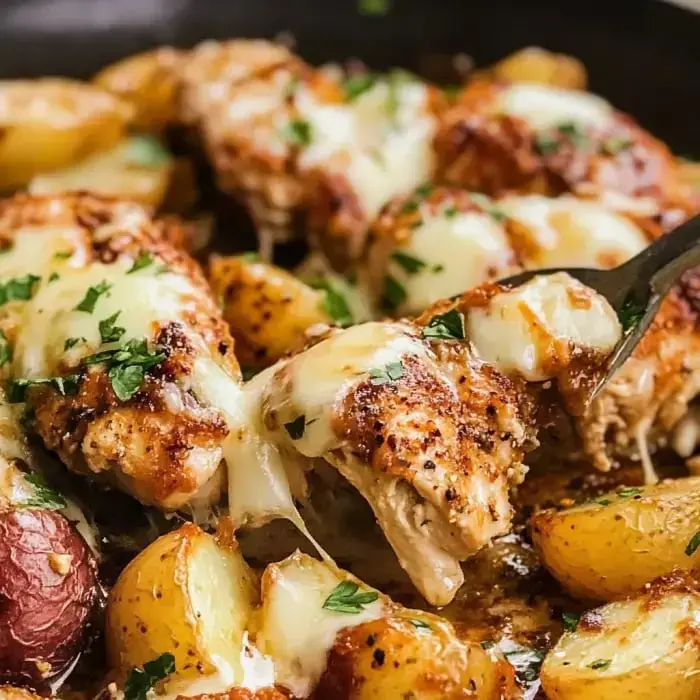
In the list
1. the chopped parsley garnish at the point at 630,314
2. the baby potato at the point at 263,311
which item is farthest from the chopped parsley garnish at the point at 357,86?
the chopped parsley garnish at the point at 630,314

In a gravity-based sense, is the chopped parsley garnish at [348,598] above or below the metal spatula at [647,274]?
below

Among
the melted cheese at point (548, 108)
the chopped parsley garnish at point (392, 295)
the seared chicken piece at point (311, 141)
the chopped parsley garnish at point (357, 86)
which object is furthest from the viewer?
the chopped parsley garnish at point (357, 86)

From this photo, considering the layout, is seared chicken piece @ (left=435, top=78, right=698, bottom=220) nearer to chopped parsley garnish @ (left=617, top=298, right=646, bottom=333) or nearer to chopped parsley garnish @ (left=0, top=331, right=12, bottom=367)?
chopped parsley garnish @ (left=617, top=298, right=646, bottom=333)

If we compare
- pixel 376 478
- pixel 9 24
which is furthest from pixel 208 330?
pixel 9 24

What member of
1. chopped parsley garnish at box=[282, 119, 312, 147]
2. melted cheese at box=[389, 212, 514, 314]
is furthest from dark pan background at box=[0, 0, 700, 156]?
melted cheese at box=[389, 212, 514, 314]

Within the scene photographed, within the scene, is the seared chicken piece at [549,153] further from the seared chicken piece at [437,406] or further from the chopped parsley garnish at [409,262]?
the seared chicken piece at [437,406]

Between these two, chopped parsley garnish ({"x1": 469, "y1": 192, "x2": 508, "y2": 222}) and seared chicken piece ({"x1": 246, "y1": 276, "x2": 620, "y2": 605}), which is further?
chopped parsley garnish ({"x1": 469, "y1": 192, "x2": 508, "y2": 222})

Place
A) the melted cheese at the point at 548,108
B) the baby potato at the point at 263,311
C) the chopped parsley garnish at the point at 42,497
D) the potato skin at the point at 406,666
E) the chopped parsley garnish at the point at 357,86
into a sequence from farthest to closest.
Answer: the chopped parsley garnish at the point at 357,86 → the melted cheese at the point at 548,108 → the baby potato at the point at 263,311 → the chopped parsley garnish at the point at 42,497 → the potato skin at the point at 406,666

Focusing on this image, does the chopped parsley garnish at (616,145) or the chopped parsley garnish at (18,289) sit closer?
the chopped parsley garnish at (18,289)
